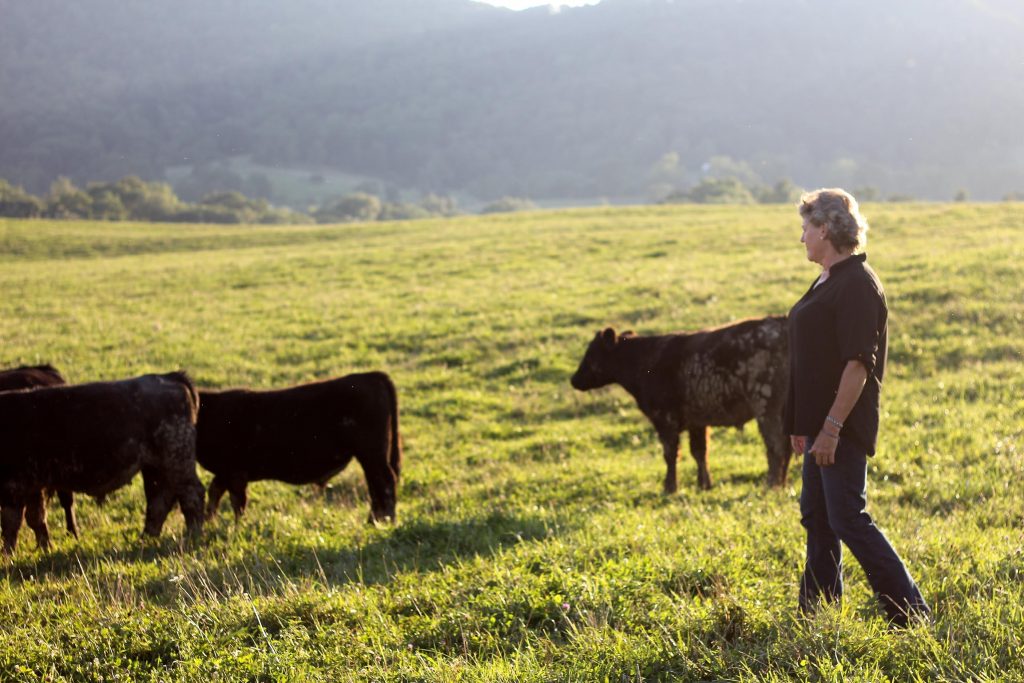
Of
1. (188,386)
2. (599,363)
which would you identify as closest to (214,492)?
(188,386)

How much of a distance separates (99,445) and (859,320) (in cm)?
691

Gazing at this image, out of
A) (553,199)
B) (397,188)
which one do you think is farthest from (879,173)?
(397,188)

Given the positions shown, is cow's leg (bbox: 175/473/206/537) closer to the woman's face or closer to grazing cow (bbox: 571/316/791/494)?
grazing cow (bbox: 571/316/791/494)

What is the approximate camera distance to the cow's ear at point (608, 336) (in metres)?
10.5

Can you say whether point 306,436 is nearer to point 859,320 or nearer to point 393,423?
point 393,423

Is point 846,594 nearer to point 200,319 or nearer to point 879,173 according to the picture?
point 200,319

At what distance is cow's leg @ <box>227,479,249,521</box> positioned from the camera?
344 inches

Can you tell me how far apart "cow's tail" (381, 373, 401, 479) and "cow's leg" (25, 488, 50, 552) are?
3470 millimetres

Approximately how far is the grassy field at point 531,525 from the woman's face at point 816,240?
204 centimetres

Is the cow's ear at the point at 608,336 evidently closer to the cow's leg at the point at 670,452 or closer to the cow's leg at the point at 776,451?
the cow's leg at the point at 670,452

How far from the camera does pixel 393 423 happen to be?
8727mm

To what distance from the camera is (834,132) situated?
17275 centimetres

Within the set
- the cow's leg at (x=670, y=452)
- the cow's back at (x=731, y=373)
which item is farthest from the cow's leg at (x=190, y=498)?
the cow's back at (x=731, y=373)

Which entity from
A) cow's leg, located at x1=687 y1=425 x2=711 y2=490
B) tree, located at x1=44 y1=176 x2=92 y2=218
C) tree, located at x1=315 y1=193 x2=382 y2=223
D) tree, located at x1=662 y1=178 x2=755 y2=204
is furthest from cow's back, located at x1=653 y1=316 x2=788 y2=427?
tree, located at x1=315 y1=193 x2=382 y2=223
